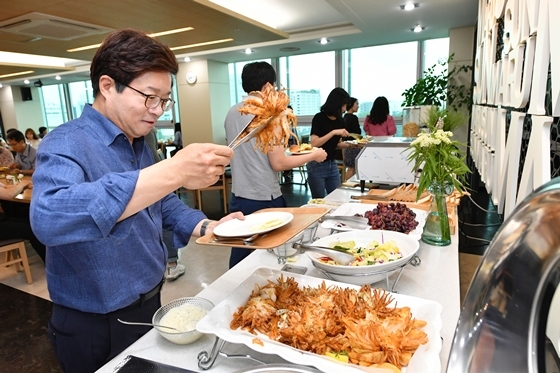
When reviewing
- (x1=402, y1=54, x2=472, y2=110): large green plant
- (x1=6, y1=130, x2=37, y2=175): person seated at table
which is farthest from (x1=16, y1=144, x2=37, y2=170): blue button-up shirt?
(x1=402, y1=54, x2=472, y2=110): large green plant

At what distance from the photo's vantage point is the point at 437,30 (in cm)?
645

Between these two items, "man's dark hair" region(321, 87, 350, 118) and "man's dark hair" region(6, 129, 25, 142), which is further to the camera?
"man's dark hair" region(6, 129, 25, 142)

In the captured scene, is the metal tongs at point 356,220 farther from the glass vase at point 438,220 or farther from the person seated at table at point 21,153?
the person seated at table at point 21,153

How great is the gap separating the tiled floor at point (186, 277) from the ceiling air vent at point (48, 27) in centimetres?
266

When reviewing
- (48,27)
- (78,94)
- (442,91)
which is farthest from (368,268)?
(78,94)

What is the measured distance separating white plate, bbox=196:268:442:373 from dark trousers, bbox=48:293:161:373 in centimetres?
33

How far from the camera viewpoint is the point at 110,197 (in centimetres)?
77

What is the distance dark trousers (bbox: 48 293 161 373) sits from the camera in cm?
110

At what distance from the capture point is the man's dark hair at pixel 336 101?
3568 millimetres

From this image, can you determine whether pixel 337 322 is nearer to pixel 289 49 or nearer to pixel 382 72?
pixel 289 49

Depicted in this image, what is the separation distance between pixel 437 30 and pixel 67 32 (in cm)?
576

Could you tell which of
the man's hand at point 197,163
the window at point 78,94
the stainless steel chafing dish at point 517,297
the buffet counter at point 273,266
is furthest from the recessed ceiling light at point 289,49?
the window at point 78,94

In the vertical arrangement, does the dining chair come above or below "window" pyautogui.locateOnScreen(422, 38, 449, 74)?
below

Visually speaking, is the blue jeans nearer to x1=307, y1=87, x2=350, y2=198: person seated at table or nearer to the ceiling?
x1=307, y1=87, x2=350, y2=198: person seated at table
